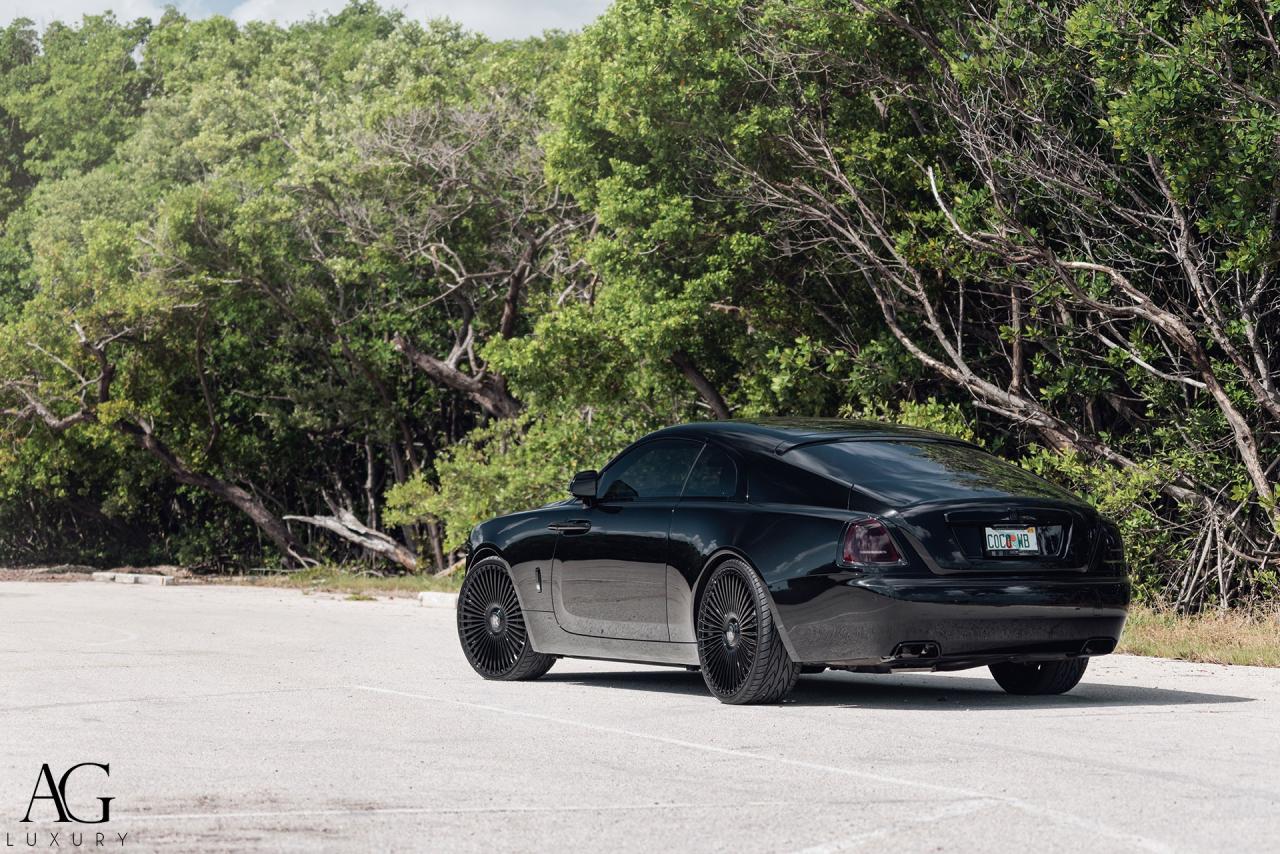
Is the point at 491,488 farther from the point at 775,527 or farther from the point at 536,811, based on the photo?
the point at 536,811

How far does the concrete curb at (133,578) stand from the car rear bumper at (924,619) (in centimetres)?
2609

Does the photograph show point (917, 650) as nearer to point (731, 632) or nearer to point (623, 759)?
point (731, 632)

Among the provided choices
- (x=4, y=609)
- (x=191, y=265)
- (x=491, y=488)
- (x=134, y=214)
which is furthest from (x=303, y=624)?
(x=134, y=214)

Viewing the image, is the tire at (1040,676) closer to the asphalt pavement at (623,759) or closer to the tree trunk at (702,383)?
the asphalt pavement at (623,759)

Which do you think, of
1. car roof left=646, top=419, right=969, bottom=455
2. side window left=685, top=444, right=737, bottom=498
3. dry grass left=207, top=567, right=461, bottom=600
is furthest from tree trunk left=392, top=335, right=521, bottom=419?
side window left=685, top=444, right=737, bottom=498

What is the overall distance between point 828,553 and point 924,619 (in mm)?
631

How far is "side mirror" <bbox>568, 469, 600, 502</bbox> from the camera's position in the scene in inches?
432

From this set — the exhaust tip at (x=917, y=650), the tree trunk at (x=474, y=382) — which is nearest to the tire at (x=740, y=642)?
the exhaust tip at (x=917, y=650)

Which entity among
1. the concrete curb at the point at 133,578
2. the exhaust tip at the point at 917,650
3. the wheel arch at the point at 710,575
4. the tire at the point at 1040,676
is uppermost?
the wheel arch at the point at 710,575

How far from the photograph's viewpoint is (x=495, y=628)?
1191 cm

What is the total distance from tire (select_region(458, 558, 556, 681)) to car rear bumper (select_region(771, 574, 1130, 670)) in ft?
9.10

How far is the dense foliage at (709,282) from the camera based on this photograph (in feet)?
60.2

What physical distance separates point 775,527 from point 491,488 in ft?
61.5

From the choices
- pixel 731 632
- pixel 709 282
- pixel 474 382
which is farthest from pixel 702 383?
pixel 731 632
